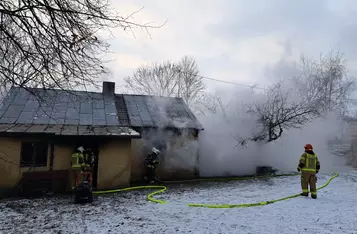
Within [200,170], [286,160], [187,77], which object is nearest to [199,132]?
[200,170]

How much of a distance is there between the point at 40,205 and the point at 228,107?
12.6 metres

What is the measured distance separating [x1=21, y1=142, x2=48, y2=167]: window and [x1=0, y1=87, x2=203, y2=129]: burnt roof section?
1.09 m

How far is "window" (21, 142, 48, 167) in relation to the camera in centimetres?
1122

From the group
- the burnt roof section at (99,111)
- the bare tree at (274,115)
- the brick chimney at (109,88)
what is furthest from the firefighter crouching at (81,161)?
the bare tree at (274,115)

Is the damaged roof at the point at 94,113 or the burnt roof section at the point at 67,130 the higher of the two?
the damaged roof at the point at 94,113

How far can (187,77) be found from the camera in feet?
125

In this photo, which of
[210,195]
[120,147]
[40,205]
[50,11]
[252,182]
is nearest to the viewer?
[50,11]

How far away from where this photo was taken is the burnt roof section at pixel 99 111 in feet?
40.8

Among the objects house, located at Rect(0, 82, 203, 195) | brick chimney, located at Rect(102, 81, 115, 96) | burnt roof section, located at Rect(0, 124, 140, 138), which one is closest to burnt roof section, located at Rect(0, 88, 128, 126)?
house, located at Rect(0, 82, 203, 195)

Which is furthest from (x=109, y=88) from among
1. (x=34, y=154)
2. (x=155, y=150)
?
(x=34, y=154)

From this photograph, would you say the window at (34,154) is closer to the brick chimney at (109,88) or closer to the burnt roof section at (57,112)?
the burnt roof section at (57,112)

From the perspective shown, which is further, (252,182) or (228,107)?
(228,107)

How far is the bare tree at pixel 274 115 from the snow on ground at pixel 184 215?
6.90 metres

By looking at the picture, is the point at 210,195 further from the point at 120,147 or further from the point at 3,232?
the point at 3,232
